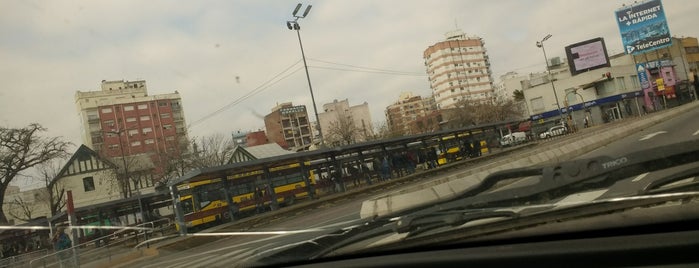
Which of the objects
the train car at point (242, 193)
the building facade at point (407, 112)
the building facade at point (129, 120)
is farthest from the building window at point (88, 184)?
the building facade at point (407, 112)

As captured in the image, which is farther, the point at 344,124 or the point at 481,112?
the point at 481,112

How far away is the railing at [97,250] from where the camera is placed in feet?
38.3

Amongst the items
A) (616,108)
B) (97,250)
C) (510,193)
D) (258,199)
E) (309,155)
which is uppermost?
(309,155)

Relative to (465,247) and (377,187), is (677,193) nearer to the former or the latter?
(465,247)

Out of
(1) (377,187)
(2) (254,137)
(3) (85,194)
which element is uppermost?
(2) (254,137)

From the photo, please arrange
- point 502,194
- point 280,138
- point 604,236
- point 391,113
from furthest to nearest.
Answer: point 391,113, point 280,138, point 502,194, point 604,236

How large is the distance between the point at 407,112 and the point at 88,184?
171 feet

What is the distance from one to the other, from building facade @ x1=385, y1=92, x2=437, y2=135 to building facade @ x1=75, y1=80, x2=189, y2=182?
1217 inches

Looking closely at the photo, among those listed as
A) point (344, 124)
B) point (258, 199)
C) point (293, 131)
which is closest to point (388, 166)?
point (258, 199)

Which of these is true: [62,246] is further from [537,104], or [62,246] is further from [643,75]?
[537,104]

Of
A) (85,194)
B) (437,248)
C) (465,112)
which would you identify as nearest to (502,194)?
(437,248)

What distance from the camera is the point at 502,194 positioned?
267cm

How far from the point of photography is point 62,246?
1235cm

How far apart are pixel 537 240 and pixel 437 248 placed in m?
0.52
